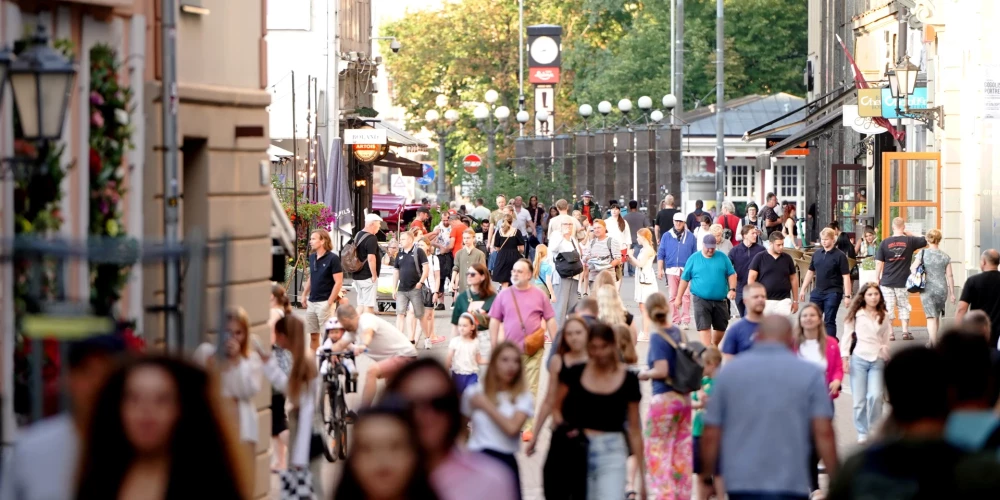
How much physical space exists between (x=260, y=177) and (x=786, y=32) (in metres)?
62.1

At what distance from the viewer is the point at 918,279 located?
21984mm

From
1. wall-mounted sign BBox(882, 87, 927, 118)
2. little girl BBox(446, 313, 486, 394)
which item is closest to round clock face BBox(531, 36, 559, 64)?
wall-mounted sign BBox(882, 87, 927, 118)

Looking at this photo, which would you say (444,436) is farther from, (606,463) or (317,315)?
(317,315)

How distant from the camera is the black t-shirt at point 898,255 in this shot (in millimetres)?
22562

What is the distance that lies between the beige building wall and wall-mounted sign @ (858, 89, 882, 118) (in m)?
18.9

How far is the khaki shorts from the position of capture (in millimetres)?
19469

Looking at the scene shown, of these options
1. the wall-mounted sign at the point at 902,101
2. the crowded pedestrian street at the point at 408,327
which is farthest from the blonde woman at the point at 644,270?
the wall-mounted sign at the point at 902,101

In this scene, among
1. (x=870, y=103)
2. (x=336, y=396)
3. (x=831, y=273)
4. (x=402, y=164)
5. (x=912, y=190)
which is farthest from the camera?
(x=402, y=164)

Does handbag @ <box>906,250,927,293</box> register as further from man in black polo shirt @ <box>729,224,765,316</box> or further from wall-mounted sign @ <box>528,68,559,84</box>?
wall-mounted sign @ <box>528,68,559,84</box>

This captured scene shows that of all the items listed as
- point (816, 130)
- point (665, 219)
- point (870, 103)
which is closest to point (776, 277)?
point (870, 103)

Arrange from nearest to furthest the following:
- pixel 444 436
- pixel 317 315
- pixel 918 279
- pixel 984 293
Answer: pixel 444 436, pixel 984 293, pixel 317 315, pixel 918 279

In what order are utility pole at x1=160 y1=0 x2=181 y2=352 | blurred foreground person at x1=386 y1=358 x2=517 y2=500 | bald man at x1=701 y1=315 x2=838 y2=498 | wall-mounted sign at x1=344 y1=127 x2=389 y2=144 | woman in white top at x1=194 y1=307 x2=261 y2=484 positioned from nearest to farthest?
blurred foreground person at x1=386 y1=358 x2=517 y2=500
bald man at x1=701 y1=315 x2=838 y2=498
woman in white top at x1=194 y1=307 x2=261 y2=484
utility pole at x1=160 y1=0 x2=181 y2=352
wall-mounted sign at x1=344 y1=127 x2=389 y2=144

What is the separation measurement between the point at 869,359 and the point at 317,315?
7.13 metres

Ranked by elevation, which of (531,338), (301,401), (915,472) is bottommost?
(301,401)
